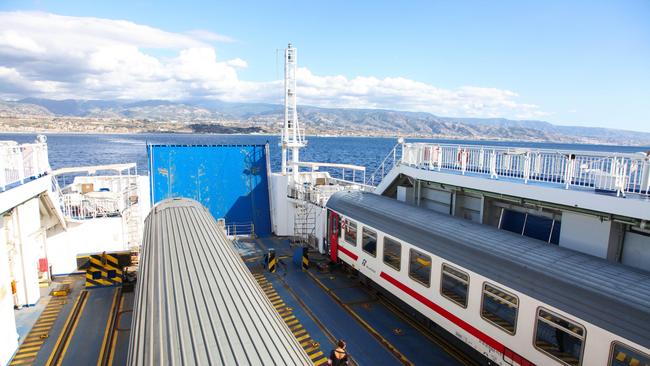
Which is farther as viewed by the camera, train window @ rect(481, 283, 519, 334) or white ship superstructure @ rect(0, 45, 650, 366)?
train window @ rect(481, 283, 519, 334)

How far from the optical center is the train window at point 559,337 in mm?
6332

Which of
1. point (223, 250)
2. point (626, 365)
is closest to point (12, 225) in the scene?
point (223, 250)

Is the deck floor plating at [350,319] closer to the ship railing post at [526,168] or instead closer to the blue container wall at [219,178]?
the ship railing post at [526,168]

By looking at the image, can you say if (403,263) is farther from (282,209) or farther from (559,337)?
(282,209)

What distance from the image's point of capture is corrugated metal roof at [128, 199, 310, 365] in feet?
13.6

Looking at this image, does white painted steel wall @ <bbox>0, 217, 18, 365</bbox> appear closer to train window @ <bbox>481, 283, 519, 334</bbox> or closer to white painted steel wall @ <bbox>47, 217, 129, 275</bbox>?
white painted steel wall @ <bbox>47, 217, 129, 275</bbox>

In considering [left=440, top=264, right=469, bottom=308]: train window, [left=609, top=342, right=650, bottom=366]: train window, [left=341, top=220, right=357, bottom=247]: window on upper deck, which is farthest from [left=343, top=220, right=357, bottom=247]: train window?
[left=609, top=342, right=650, bottom=366]: train window

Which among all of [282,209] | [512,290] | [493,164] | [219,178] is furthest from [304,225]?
[512,290]

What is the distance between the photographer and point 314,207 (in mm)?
18719

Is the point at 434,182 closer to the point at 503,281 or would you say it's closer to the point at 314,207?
the point at 503,281

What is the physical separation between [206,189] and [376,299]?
1208 cm

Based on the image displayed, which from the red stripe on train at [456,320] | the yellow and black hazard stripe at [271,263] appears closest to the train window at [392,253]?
the red stripe on train at [456,320]

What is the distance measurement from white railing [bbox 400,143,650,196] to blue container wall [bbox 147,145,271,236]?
10.6m

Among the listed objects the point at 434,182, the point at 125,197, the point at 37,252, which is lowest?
the point at 37,252
